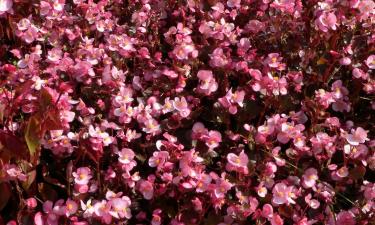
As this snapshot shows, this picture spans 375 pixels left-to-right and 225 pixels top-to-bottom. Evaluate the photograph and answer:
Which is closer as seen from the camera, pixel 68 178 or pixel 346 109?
pixel 68 178

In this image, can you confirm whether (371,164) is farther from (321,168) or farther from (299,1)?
(299,1)

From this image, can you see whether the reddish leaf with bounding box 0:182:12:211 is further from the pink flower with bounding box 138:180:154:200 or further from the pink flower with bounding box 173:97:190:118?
the pink flower with bounding box 173:97:190:118

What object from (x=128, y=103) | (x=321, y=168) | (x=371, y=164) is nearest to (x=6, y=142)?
(x=128, y=103)

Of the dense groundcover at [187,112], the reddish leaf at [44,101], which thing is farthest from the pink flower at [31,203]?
the reddish leaf at [44,101]

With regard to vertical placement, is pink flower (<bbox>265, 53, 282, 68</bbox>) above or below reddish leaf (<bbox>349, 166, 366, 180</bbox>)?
above

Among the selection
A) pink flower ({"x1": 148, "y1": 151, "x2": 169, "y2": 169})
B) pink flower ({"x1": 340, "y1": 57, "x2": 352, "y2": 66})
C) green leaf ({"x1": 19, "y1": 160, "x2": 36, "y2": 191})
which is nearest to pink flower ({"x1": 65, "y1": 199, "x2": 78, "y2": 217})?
green leaf ({"x1": 19, "y1": 160, "x2": 36, "y2": 191})

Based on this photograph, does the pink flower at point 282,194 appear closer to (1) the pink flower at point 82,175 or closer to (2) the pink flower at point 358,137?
(2) the pink flower at point 358,137
